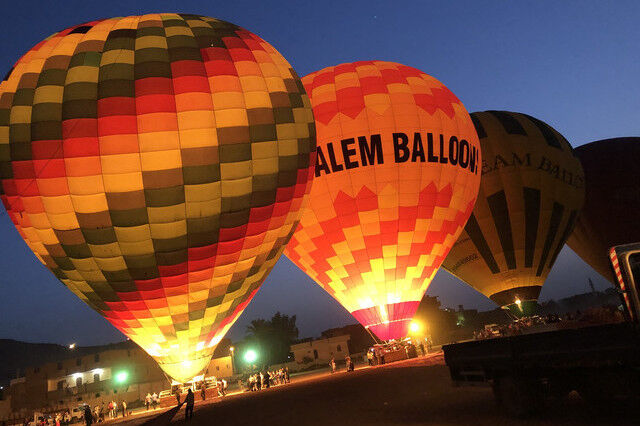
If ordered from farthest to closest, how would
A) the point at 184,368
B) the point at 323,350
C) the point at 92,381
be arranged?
the point at 323,350
the point at 92,381
the point at 184,368

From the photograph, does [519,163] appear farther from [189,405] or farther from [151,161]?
[189,405]

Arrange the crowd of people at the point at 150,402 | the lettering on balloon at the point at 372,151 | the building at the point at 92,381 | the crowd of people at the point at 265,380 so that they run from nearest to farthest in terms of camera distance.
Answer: the lettering on balloon at the point at 372,151
the crowd of people at the point at 265,380
the crowd of people at the point at 150,402
the building at the point at 92,381

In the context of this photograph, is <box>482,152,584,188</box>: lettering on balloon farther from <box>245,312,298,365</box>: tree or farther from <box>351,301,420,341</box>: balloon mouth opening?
<box>245,312,298,365</box>: tree

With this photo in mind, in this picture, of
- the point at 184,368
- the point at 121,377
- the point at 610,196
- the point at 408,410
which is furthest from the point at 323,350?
the point at 408,410

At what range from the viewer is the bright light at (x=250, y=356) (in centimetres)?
6525

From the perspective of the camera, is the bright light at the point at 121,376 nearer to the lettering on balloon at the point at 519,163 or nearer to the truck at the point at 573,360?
the lettering on balloon at the point at 519,163

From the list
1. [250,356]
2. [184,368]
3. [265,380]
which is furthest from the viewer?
[250,356]

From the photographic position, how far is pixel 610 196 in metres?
28.5

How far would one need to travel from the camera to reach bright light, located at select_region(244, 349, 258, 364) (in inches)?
2569

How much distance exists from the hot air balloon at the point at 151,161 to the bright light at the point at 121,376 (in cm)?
3974

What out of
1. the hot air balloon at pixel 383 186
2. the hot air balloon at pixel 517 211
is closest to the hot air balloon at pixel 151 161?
the hot air balloon at pixel 383 186

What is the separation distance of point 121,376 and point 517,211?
139 ft

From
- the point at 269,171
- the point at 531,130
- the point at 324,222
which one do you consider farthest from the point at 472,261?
the point at 269,171

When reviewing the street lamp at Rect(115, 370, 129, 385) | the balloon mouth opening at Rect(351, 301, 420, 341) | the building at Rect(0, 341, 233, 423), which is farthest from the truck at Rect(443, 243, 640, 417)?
the street lamp at Rect(115, 370, 129, 385)
